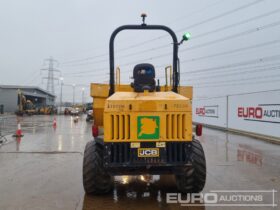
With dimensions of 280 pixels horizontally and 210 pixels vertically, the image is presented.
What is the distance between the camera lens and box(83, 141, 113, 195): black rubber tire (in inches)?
264

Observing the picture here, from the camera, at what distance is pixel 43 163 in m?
10.8

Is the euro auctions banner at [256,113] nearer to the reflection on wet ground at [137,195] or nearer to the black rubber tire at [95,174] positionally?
the reflection on wet ground at [137,195]

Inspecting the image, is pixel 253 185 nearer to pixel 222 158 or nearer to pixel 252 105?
pixel 222 158

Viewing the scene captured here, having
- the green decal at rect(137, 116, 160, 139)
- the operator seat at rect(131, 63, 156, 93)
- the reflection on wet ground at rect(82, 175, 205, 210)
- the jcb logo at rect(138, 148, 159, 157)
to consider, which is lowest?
the reflection on wet ground at rect(82, 175, 205, 210)

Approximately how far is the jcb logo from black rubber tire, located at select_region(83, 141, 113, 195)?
826mm

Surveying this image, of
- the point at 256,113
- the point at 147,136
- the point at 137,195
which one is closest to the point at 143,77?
the point at 147,136

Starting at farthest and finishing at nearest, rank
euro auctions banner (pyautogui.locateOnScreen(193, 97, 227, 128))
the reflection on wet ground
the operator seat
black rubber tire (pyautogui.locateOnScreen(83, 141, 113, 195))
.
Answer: euro auctions banner (pyautogui.locateOnScreen(193, 97, 227, 128)) < the operator seat < black rubber tire (pyautogui.locateOnScreen(83, 141, 113, 195)) < the reflection on wet ground

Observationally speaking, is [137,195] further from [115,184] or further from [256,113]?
[256,113]

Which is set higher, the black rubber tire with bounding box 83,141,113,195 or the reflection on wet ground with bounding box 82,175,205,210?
the black rubber tire with bounding box 83,141,113,195

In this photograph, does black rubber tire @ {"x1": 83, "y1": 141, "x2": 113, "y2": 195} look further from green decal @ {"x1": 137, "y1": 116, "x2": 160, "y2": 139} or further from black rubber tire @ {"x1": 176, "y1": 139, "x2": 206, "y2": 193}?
black rubber tire @ {"x1": 176, "y1": 139, "x2": 206, "y2": 193}

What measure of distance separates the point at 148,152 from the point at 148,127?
44 cm

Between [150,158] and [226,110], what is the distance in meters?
20.1

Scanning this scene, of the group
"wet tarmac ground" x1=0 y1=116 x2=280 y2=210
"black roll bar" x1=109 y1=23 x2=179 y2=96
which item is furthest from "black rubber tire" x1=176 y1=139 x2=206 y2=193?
"black roll bar" x1=109 y1=23 x2=179 y2=96

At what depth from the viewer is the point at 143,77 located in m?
7.70
